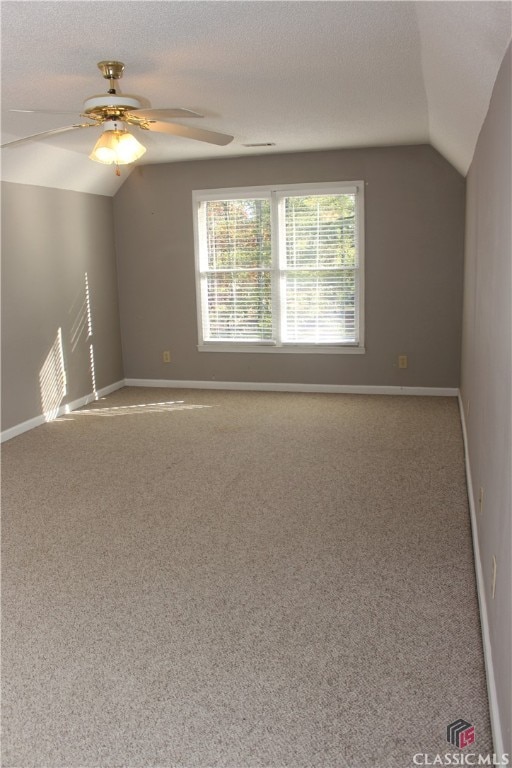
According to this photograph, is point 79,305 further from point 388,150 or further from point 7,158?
point 388,150

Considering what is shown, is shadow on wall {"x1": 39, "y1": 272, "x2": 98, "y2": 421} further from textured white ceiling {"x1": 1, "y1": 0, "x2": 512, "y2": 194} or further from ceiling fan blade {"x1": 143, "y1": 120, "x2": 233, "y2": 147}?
ceiling fan blade {"x1": 143, "y1": 120, "x2": 233, "y2": 147}

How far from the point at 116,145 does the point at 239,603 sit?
2174mm

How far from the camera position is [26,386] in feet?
18.0

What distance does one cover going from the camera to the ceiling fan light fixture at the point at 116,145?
3098mm

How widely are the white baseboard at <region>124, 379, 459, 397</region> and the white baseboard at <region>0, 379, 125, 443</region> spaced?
0.35 metres

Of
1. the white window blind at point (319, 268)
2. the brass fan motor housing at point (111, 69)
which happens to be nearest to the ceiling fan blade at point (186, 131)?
the brass fan motor housing at point (111, 69)

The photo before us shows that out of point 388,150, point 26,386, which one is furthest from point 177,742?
point 388,150

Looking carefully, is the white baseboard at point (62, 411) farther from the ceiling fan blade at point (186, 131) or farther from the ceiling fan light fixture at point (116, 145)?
the ceiling fan blade at point (186, 131)

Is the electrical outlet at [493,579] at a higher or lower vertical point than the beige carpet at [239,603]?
higher

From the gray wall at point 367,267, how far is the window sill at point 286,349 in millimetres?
55

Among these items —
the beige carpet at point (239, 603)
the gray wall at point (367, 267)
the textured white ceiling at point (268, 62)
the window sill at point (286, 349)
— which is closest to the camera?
the beige carpet at point (239, 603)

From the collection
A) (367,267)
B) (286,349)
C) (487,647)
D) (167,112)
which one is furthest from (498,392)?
(286,349)

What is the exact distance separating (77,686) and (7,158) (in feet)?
12.7

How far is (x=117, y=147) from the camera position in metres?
3.12
